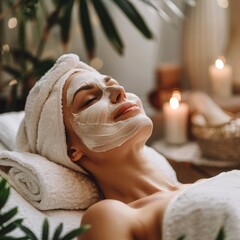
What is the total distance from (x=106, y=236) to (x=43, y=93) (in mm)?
444

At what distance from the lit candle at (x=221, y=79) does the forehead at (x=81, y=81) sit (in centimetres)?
152

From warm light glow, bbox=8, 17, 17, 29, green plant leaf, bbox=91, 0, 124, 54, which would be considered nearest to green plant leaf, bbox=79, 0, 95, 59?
green plant leaf, bbox=91, 0, 124, 54

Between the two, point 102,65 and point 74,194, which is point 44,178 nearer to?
point 74,194

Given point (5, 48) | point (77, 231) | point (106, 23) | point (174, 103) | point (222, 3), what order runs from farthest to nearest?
point (222, 3), point (5, 48), point (174, 103), point (106, 23), point (77, 231)

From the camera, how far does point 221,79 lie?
2826 mm

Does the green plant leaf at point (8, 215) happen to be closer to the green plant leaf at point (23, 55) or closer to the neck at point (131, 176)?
the neck at point (131, 176)

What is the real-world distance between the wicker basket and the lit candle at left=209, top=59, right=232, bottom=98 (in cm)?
71

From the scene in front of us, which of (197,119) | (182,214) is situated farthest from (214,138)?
(182,214)

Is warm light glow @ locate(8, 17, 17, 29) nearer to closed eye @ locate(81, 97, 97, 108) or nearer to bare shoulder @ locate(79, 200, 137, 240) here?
closed eye @ locate(81, 97, 97, 108)

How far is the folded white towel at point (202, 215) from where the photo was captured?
1050 mm

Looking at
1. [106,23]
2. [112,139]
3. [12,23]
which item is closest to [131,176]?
[112,139]

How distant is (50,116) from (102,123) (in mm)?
147

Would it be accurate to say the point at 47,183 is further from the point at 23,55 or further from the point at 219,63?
the point at 219,63

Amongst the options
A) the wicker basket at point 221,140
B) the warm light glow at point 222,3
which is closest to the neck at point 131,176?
the wicker basket at point 221,140
